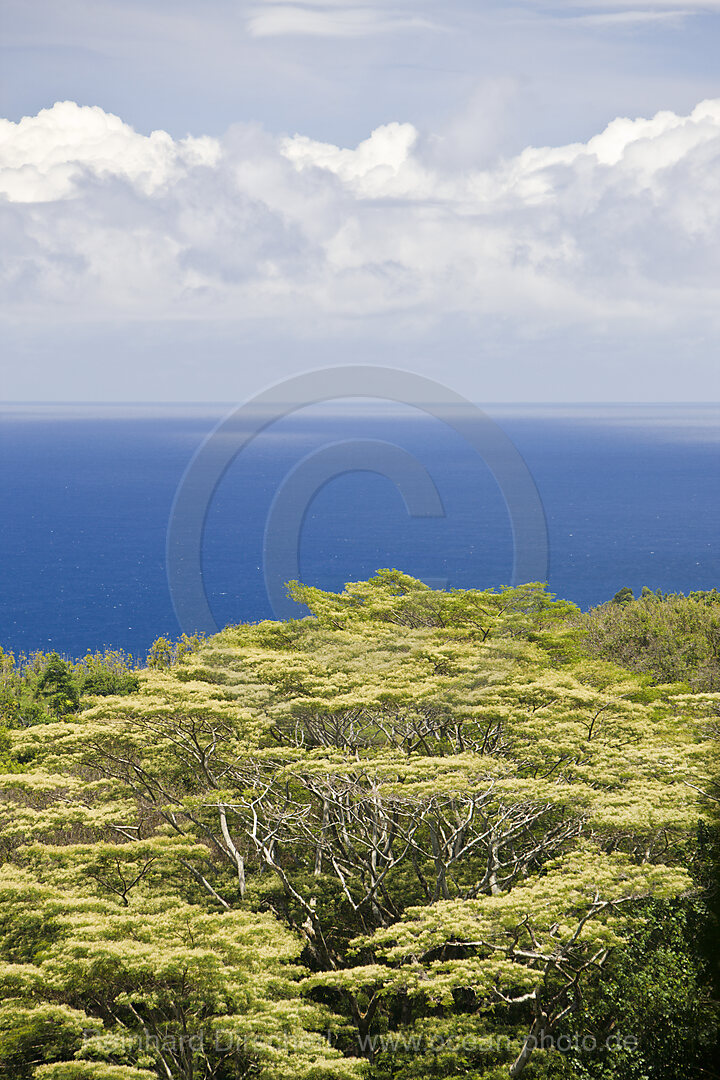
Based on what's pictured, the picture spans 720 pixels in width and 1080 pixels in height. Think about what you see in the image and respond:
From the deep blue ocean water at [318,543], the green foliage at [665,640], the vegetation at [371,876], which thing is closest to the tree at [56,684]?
the vegetation at [371,876]

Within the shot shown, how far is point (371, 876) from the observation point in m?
15.1

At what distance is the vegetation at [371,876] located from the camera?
11492mm

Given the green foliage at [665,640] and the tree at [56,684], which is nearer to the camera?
the green foliage at [665,640]

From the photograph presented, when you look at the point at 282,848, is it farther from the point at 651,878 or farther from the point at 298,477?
the point at 298,477

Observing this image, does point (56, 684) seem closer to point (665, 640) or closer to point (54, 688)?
point (54, 688)

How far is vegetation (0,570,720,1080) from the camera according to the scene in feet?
37.7

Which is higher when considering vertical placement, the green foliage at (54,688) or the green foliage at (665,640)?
the green foliage at (665,640)

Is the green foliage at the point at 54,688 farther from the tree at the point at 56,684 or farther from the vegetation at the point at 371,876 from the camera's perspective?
the vegetation at the point at 371,876

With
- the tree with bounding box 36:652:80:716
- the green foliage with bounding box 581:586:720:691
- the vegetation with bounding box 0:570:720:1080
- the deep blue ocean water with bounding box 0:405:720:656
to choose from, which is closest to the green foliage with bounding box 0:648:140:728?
the tree with bounding box 36:652:80:716

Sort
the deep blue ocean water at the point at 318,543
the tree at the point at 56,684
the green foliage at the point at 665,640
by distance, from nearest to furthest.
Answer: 1. the green foliage at the point at 665,640
2. the tree at the point at 56,684
3. the deep blue ocean water at the point at 318,543

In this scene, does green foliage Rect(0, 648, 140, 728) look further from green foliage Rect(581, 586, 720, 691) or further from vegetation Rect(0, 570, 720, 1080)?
green foliage Rect(581, 586, 720, 691)

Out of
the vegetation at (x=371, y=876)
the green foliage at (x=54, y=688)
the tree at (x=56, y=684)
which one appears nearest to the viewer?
the vegetation at (x=371, y=876)

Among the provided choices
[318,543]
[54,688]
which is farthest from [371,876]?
[318,543]

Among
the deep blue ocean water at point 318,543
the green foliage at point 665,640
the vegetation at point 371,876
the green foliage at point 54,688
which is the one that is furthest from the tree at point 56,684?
the deep blue ocean water at point 318,543
